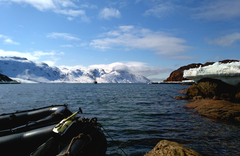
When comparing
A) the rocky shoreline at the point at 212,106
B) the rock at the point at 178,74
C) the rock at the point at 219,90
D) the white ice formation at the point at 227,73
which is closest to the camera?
the rocky shoreline at the point at 212,106

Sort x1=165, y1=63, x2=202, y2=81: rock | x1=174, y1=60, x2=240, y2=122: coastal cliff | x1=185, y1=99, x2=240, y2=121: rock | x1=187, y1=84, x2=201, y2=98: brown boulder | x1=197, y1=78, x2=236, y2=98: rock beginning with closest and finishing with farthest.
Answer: x1=185, y1=99, x2=240, y2=121: rock
x1=174, y1=60, x2=240, y2=122: coastal cliff
x1=197, y1=78, x2=236, y2=98: rock
x1=187, y1=84, x2=201, y2=98: brown boulder
x1=165, y1=63, x2=202, y2=81: rock

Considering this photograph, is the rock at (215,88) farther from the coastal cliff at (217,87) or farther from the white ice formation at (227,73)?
the white ice formation at (227,73)

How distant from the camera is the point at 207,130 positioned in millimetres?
8398

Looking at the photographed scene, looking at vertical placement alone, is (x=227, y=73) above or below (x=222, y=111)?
above

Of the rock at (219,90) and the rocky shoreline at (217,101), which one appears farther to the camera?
the rock at (219,90)

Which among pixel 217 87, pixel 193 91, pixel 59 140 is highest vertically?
pixel 217 87

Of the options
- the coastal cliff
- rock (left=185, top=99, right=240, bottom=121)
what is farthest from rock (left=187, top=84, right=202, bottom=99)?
rock (left=185, top=99, right=240, bottom=121)

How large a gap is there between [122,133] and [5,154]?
5.16 meters

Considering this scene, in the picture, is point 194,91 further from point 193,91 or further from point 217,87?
point 217,87

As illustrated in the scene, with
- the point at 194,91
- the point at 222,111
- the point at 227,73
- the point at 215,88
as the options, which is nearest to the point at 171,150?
the point at 222,111

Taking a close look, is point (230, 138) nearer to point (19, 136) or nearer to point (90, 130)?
point (90, 130)

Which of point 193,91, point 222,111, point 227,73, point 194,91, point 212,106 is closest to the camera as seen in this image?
point 222,111

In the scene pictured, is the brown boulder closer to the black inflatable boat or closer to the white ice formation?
the white ice formation

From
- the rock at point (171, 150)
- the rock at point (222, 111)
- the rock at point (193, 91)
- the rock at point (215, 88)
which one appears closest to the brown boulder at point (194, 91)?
the rock at point (193, 91)
